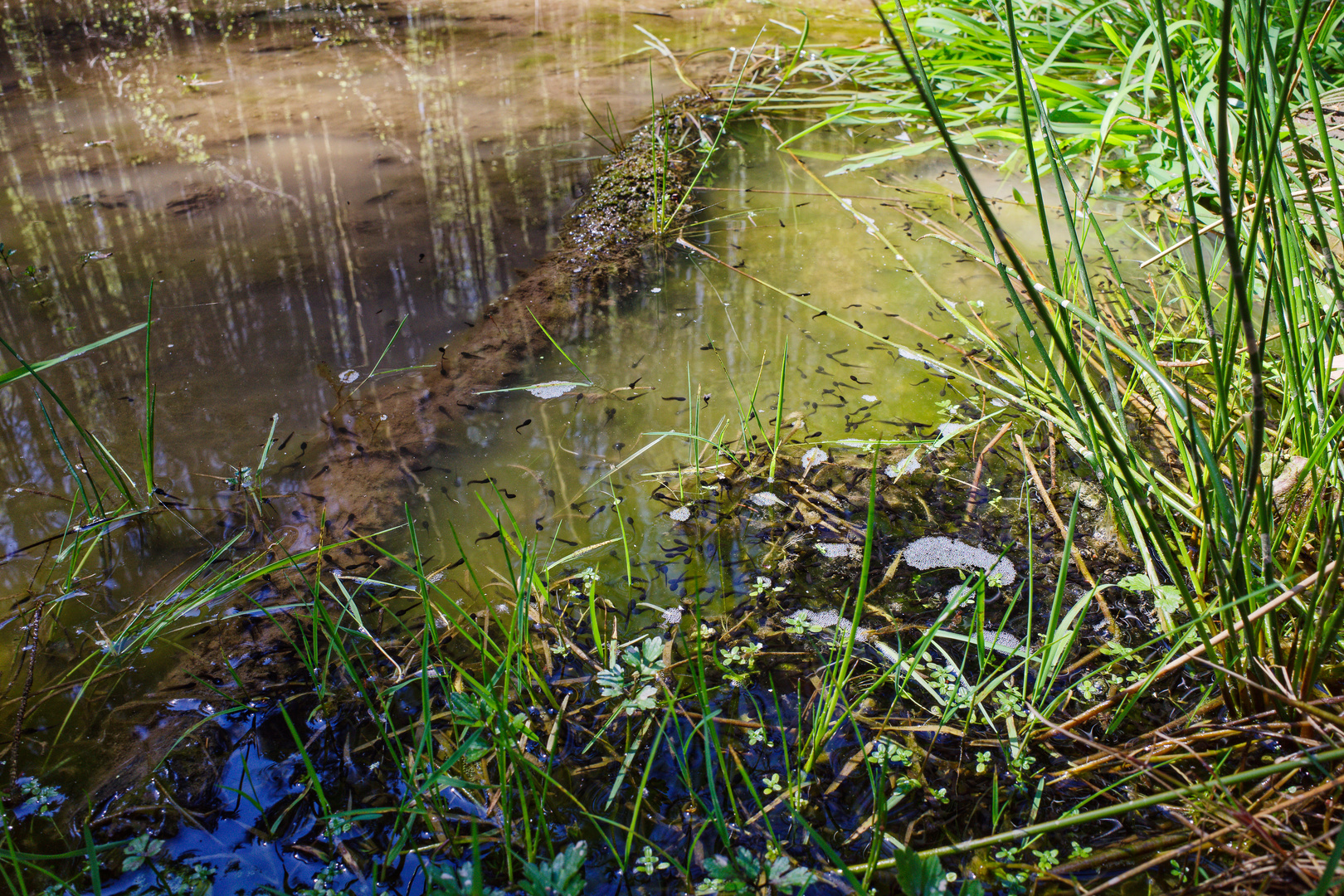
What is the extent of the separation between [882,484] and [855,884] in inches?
36.1

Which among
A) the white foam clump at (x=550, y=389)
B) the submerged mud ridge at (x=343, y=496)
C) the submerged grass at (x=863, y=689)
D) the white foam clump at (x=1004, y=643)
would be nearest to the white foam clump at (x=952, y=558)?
the submerged grass at (x=863, y=689)

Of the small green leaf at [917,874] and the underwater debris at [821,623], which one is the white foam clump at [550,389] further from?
the small green leaf at [917,874]

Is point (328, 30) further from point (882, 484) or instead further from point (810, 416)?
point (882, 484)

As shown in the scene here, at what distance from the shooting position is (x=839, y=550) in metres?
1.45

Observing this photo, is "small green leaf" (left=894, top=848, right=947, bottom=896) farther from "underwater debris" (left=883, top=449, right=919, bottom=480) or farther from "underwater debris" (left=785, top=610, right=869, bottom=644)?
"underwater debris" (left=883, top=449, right=919, bottom=480)

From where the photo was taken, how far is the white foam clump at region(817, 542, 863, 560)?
143 centimetres

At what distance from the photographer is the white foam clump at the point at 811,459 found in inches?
65.1

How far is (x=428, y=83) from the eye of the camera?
12.1 feet

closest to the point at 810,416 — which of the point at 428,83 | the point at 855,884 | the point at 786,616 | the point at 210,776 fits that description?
the point at 786,616

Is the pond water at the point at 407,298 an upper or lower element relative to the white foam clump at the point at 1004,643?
upper

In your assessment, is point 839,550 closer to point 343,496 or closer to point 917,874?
point 917,874

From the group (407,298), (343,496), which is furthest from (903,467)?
(407,298)

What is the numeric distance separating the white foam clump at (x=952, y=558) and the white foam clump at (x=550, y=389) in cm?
89

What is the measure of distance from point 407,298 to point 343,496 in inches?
31.7
